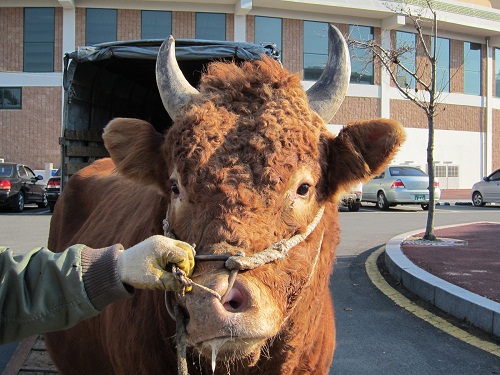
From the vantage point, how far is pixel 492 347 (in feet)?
14.1

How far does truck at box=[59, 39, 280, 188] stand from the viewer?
17.9 ft

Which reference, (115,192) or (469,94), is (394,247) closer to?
(115,192)

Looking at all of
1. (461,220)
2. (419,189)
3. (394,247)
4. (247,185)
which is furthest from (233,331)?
(419,189)

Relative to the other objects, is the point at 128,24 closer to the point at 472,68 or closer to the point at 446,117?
the point at 446,117

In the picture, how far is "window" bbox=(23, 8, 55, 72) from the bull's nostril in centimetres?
2722

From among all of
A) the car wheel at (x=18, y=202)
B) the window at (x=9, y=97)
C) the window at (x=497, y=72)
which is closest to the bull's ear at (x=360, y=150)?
the car wheel at (x=18, y=202)

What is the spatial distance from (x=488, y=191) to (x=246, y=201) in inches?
833

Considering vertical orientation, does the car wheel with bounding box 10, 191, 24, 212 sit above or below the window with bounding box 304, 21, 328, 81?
below

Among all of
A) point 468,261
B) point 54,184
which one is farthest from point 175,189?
point 54,184

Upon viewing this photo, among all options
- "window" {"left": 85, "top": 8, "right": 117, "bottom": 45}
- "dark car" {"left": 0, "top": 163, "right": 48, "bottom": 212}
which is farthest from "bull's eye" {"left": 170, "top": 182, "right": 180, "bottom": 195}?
"window" {"left": 85, "top": 8, "right": 117, "bottom": 45}

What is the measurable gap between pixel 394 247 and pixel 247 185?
23.7 ft

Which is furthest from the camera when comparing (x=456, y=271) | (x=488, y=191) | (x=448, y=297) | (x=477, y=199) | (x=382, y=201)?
(x=477, y=199)

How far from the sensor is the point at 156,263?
69.2 inches

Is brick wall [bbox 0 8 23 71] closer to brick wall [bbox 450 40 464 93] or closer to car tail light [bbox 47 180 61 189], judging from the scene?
car tail light [bbox 47 180 61 189]
